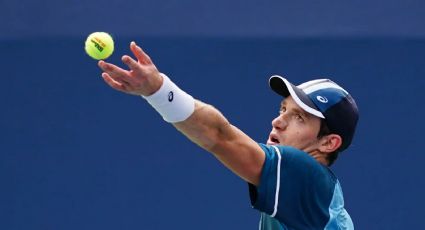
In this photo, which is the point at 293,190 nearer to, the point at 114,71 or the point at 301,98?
the point at 301,98

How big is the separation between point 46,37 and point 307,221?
2487mm

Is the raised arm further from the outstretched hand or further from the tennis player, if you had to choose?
the outstretched hand

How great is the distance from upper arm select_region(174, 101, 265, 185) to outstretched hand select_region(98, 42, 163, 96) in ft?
0.59

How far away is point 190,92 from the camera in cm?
446

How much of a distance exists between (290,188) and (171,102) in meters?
0.40

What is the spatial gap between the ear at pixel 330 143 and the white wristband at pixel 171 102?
1.86 feet

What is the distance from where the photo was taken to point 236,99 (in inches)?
176

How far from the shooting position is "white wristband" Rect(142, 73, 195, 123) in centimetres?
216

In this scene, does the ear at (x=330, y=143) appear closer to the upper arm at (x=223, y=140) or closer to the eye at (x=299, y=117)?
the eye at (x=299, y=117)

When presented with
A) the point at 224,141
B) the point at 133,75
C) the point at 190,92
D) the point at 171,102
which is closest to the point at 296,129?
the point at 224,141

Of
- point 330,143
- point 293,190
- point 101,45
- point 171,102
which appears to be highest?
point 101,45

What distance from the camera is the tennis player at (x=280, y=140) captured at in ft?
7.01

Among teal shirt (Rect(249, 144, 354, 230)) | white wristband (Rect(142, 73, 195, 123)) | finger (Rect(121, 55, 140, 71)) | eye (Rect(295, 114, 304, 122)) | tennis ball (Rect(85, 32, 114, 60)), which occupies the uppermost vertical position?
tennis ball (Rect(85, 32, 114, 60))

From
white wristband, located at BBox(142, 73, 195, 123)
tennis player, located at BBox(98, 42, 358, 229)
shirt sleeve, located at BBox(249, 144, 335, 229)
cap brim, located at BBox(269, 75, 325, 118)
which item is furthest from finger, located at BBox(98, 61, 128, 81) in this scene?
cap brim, located at BBox(269, 75, 325, 118)
